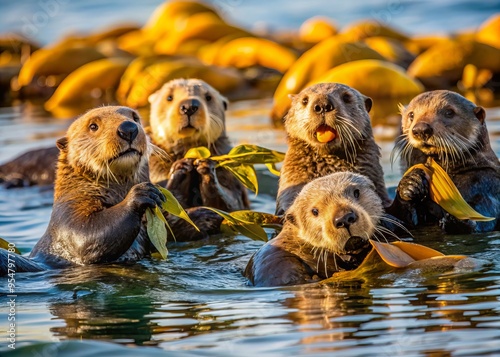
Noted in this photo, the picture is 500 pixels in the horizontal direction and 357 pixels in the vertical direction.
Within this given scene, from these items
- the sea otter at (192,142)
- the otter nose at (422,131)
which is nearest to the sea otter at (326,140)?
the otter nose at (422,131)

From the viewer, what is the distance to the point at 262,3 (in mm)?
37312

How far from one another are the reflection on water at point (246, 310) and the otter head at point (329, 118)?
0.96m

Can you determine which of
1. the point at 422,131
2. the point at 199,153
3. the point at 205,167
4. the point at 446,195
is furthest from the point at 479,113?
the point at 199,153

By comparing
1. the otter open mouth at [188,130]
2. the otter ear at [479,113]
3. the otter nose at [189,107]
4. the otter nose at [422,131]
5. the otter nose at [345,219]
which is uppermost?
the otter nose at [189,107]

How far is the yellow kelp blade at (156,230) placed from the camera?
7000 millimetres

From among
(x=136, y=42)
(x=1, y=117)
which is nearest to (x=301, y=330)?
(x=1, y=117)

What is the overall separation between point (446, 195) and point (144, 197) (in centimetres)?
215

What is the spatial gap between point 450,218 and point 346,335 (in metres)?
2.81

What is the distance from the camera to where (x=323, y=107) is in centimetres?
783

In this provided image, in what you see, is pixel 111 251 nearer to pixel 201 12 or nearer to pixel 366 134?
pixel 366 134

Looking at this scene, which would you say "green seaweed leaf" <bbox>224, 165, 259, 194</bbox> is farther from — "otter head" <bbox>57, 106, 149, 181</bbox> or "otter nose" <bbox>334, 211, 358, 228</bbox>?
"otter nose" <bbox>334, 211, 358, 228</bbox>

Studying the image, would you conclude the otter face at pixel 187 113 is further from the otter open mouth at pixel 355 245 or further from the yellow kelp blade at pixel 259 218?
the otter open mouth at pixel 355 245

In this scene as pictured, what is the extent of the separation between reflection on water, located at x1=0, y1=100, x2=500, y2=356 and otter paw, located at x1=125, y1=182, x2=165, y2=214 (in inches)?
19.2

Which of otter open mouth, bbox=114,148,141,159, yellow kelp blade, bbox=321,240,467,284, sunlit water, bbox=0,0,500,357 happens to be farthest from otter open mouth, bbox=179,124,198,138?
yellow kelp blade, bbox=321,240,467,284
